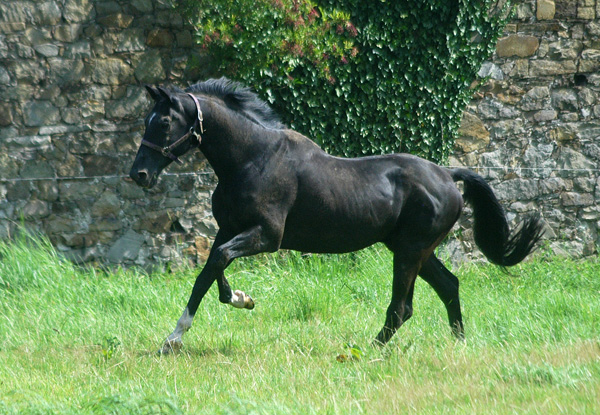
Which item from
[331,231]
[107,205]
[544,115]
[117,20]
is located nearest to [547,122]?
[544,115]

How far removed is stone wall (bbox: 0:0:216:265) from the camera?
24.9 feet

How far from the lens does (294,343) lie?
17.0 ft

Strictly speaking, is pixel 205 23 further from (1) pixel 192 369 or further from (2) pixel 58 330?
(1) pixel 192 369

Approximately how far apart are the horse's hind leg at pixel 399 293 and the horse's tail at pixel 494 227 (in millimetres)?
823

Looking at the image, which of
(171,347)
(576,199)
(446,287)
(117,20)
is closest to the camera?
(171,347)

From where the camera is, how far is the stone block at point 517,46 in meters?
8.61

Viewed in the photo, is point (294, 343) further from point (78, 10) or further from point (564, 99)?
point (564, 99)

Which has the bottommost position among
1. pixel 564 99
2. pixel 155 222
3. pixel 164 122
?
pixel 155 222

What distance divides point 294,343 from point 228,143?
4.71 feet

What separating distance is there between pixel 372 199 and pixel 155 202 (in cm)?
330

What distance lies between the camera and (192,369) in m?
4.60

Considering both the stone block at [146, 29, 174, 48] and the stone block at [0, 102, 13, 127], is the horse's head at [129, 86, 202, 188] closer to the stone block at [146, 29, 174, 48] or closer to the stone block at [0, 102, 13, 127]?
the stone block at [146, 29, 174, 48]

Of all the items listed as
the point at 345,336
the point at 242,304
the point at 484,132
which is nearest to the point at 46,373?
→ the point at 242,304

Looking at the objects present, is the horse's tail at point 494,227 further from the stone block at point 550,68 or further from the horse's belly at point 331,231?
the stone block at point 550,68
